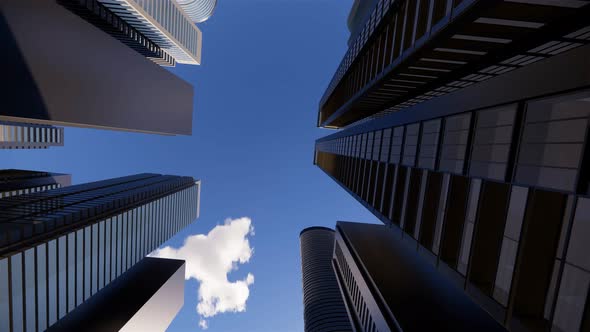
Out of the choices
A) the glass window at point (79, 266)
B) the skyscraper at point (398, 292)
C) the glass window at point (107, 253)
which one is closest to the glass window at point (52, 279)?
the glass window at point (79, 266)

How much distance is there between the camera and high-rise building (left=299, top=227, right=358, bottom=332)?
10812cm

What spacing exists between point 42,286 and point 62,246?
607 cm

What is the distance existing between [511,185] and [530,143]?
6.73 ft

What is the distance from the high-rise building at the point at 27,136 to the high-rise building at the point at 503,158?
4924 inches

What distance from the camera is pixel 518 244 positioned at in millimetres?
12875

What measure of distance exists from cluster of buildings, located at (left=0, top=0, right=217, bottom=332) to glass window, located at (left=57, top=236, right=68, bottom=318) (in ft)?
0.54

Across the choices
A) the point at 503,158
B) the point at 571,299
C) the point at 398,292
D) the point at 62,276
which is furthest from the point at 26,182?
the point at 571,299

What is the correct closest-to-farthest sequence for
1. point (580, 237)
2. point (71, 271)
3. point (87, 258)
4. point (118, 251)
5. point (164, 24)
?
point (580, 237), point (71, 271), point (87, 258), point (118, 251), point (164, 24)

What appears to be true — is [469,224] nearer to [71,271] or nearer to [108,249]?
[71,271]

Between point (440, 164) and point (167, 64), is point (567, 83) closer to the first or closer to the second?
point (440, 164)

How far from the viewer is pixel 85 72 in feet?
174

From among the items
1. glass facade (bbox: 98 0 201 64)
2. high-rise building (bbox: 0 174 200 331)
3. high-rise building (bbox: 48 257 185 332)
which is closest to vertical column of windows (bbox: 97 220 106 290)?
high-rise building (bbox: 0 174 200 331)

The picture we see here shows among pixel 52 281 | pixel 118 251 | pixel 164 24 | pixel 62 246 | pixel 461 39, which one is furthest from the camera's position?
pixel 164 24

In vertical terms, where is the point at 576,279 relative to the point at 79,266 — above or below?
above
